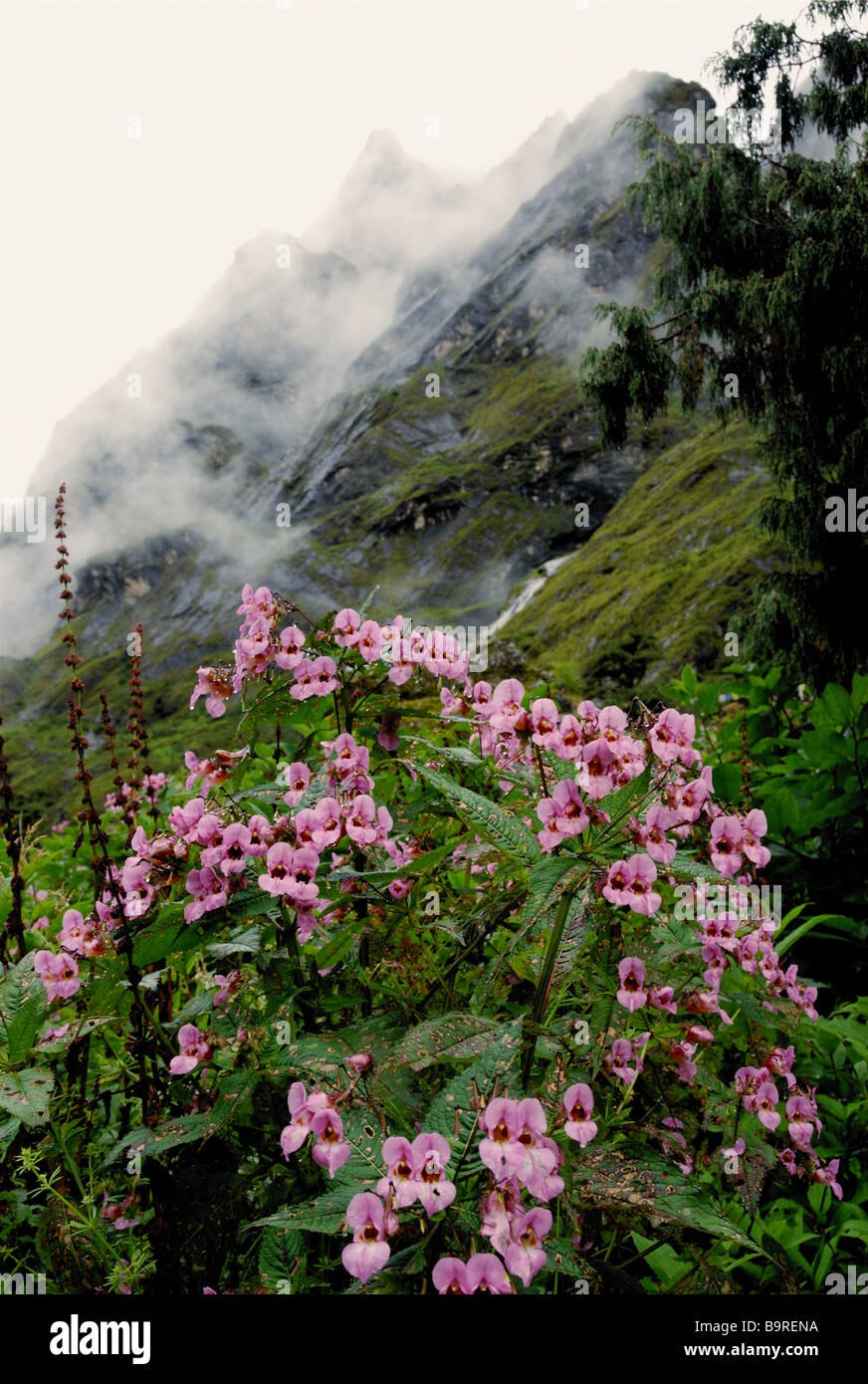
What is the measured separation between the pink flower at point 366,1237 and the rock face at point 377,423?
208 ft

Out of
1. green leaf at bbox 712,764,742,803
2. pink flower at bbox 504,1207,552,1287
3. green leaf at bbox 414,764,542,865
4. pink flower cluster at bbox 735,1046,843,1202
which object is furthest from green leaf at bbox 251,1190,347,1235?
green leaf at bbox 712,764,742,803

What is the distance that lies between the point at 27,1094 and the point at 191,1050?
30cm

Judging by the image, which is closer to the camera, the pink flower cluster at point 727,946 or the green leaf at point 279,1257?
the green leaf at point 279,1257

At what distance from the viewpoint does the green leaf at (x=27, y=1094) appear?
135 cm

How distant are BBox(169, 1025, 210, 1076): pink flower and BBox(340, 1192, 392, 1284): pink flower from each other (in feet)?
2.07

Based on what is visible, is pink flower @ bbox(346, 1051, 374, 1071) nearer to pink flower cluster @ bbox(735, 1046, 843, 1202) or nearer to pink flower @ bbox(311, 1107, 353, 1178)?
pink flower @ bbox(311, 1107, 353, 1178)

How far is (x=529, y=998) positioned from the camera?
1787mm

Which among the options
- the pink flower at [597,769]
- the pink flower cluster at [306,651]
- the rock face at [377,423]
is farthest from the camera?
the rock face at [377,423]

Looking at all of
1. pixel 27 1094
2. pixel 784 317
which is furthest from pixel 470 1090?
pixel 784 317

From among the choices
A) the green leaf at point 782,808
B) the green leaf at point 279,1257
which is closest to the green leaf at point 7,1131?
the green leaf at point 279,1257

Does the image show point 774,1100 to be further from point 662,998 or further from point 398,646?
point 398,646

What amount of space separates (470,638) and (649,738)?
0.93 m

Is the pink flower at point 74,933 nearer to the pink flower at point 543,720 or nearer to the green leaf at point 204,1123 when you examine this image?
the green leaf at point 204,1123
